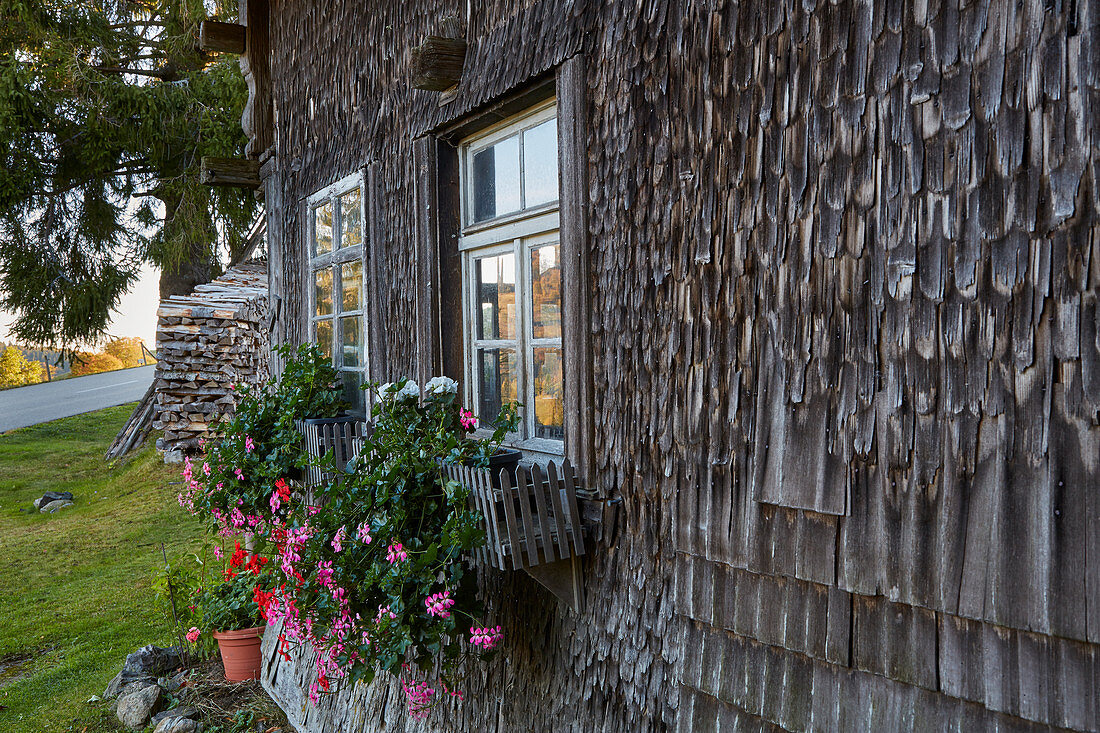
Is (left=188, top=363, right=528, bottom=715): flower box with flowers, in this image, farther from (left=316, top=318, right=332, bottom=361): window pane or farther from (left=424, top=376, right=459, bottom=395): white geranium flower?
(left=316, top=318, right=332, bottom=361): window pane

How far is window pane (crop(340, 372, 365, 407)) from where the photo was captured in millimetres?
4820

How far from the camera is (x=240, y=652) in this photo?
5.45 m

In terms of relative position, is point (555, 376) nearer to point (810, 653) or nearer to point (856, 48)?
point (810, 653)

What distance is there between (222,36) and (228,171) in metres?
1.03

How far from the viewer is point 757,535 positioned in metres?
2.12

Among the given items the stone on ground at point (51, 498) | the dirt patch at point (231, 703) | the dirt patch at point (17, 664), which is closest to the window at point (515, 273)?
the dirt patch at point (231, 703)

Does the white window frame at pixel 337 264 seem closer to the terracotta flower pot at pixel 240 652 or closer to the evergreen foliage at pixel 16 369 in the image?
the terracotta flower pot at pixel 240 652

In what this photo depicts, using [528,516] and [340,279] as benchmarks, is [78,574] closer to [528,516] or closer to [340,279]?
[340,279]

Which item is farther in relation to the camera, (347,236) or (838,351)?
(347,236)

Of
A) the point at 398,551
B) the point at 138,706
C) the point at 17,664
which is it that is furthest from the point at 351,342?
the point at 17,664

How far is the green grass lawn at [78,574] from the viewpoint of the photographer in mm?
5320

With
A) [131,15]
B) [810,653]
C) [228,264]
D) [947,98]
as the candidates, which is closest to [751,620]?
[810,653]

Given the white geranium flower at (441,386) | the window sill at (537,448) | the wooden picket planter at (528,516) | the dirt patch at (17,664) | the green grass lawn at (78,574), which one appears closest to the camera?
the wooden picket planter at (528,516)

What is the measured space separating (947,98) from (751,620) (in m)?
1.38
